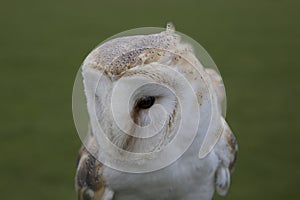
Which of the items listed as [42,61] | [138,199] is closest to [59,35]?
[42,61]

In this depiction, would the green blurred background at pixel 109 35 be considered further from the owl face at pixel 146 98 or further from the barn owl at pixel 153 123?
the owl face at pixel 146 98

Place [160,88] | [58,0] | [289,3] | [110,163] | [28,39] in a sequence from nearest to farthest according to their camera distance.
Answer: [160,88]
[110,163]
[28,39]
[289,3]
[58,0]

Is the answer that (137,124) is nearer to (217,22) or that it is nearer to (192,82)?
(192,82)

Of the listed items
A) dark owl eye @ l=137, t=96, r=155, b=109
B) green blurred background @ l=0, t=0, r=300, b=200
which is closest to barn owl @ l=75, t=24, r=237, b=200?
dark owl eye @ l=137, t=96, r=155, b=109

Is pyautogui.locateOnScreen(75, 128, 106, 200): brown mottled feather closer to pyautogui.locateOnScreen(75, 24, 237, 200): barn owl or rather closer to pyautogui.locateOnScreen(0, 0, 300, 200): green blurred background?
pyautogui.locateOnScreen(75, 24, 237, 200): barn owl

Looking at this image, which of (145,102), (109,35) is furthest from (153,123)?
(109,35)

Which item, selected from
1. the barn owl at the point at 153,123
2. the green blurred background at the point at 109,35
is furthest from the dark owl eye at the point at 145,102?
the green blurred background at the point at 109,35
